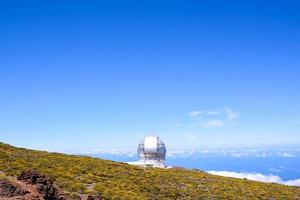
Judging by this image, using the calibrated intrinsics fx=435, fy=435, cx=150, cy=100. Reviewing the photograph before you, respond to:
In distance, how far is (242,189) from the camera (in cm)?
3619

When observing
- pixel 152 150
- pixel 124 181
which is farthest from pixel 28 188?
pixel 152 150

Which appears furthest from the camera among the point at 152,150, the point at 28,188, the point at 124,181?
the point at 152,150

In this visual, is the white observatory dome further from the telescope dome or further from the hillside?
the hillside

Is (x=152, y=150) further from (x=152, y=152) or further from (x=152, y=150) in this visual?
(x=152, y=152)

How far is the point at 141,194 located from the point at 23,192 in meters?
13.3

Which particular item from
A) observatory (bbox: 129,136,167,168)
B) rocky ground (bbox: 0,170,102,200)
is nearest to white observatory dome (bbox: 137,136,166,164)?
observatory (bbox: 129,136,167,168)

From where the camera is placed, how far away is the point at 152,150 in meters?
55.2

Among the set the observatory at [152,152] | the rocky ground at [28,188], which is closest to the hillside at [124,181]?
the rocky ground at [28,188]

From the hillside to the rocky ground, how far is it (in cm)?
558

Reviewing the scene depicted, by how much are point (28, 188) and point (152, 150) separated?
37041 mm

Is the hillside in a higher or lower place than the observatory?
lower

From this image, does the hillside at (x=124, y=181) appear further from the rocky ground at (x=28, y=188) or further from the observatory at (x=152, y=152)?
the observatory at (x=152, y=152)

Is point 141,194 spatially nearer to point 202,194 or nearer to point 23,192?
point 202,194

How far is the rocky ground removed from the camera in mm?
17391
